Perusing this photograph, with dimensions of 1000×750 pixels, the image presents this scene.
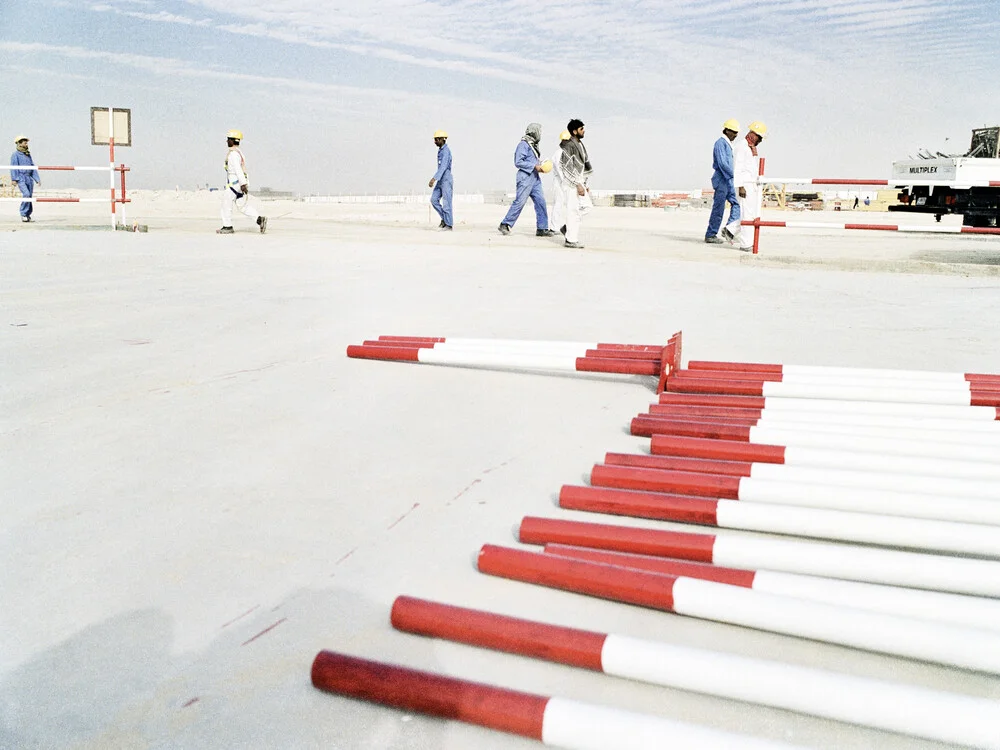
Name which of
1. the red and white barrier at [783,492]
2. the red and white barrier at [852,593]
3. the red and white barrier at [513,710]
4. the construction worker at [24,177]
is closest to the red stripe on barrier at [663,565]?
the red and white barrier at [852,593]

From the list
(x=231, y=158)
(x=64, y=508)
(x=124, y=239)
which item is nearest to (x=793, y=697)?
(x=64, y=508)

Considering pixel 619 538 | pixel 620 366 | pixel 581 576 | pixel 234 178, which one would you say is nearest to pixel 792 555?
pixel 619 538

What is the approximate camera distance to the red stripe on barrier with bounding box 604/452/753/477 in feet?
8.79

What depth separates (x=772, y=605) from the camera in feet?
5.80

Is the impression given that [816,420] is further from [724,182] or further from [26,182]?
[26,182]

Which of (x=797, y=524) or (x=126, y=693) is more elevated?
(x=797, y=524)

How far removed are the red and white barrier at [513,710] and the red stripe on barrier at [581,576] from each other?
442mm

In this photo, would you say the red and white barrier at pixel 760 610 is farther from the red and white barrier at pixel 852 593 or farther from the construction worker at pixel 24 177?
the construction worker at pixel 24 177

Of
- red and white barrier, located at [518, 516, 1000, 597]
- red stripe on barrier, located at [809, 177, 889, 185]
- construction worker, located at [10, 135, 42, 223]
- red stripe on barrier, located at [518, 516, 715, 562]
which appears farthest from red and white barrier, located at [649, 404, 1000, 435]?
construction worker, located at [10, 135, 42, 223]

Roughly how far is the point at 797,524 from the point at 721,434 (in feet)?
2.89

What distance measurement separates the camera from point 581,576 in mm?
1966

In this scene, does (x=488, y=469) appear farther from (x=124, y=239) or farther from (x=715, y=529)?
(x=124, y=239)

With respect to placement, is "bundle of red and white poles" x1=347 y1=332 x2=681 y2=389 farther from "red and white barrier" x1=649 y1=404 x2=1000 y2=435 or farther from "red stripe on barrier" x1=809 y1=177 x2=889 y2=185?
"red stripe on barrier" x1=809 y1=177 x2=889 y2=185

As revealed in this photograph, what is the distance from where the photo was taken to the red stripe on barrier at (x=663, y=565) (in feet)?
6.40
